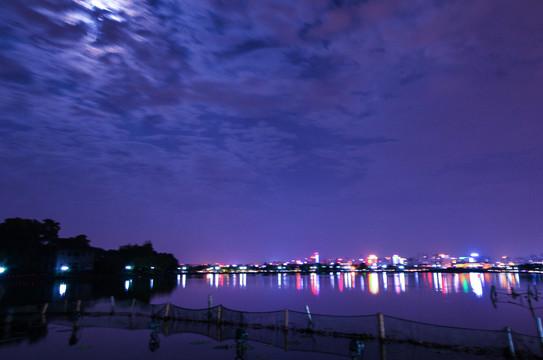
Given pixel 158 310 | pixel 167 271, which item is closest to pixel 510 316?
pixel 158 310

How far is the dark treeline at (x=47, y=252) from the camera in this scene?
9381 centimetres

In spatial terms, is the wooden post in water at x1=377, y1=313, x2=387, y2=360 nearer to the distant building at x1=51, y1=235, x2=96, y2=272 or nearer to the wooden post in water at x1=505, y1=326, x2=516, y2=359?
the wooden post in water at x1=505, y1=326, x2=516, y2=359

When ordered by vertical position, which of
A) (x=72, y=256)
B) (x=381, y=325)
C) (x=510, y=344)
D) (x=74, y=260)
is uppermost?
(x=72, y=256)

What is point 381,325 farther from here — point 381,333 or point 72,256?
point 72,256

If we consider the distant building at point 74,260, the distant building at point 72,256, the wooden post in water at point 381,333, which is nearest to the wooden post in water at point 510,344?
the wooden post in water at point 381,333

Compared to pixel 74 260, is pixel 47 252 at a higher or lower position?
higher

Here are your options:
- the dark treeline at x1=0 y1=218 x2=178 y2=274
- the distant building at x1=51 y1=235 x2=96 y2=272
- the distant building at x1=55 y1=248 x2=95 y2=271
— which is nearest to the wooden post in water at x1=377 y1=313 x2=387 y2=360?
the dark treeline at x1=0 y1=218 x2=178 y2=274

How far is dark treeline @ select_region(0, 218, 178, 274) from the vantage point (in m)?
93.8

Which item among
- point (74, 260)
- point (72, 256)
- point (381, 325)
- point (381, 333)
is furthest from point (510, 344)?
point (72, 256)

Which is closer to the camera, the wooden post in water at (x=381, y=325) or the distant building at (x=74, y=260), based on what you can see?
the wooden post in water at (x=381, y=325)

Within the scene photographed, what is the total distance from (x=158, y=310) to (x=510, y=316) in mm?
36692

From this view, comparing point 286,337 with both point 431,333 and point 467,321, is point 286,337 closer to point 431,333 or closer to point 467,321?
point 431,333

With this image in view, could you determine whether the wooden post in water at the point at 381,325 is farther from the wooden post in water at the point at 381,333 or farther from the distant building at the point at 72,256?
the distant building at the point at 72,256

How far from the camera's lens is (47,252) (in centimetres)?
11744
